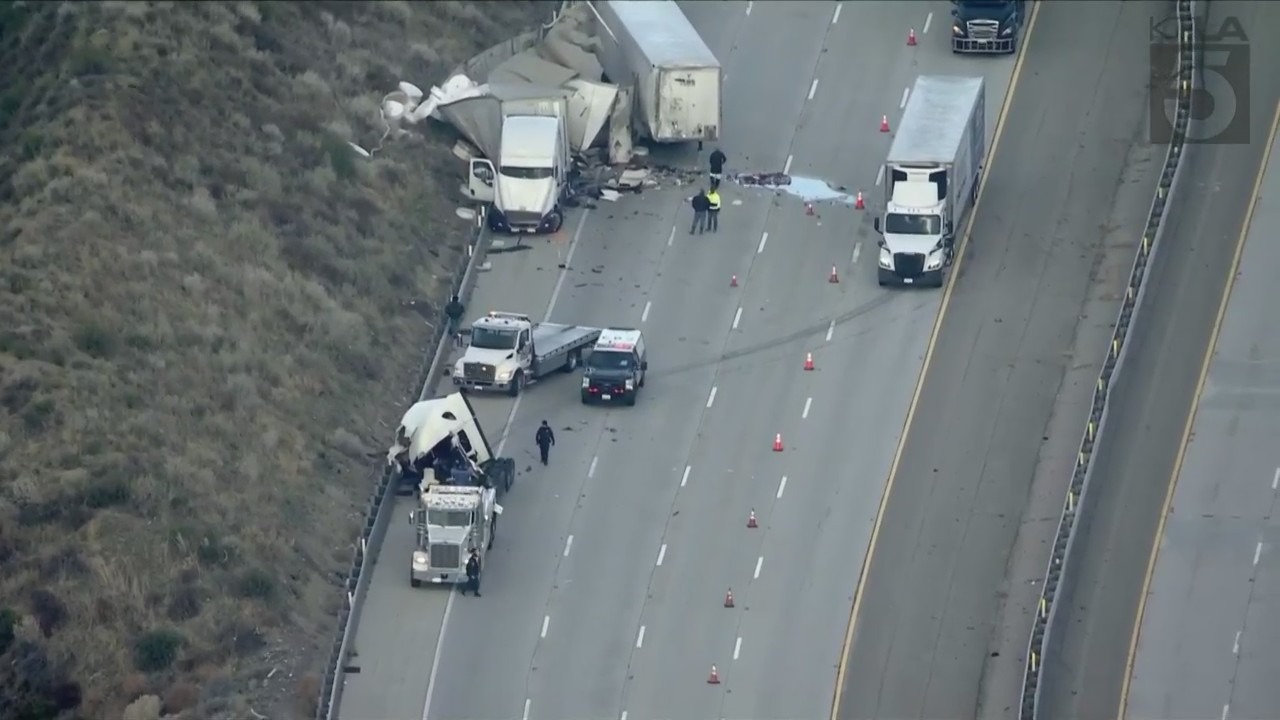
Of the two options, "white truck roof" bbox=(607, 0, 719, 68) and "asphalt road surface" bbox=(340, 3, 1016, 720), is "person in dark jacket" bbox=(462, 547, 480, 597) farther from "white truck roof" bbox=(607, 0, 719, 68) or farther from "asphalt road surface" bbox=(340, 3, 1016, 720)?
"white truck roof" bbox=(607, 0, 719, 68)

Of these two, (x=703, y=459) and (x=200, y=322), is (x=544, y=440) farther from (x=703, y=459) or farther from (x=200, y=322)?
(x=200, y=322)

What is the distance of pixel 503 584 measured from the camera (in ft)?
211

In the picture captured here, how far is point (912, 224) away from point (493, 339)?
11.9 m

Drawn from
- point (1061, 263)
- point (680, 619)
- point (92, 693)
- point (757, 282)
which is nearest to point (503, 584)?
point (680, 619)

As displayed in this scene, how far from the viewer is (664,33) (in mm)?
82375

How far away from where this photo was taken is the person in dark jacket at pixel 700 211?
3066 inches

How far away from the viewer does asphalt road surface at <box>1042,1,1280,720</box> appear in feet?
202

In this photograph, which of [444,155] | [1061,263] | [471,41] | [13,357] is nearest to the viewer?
[13,357]

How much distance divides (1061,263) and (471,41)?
21.9 meters

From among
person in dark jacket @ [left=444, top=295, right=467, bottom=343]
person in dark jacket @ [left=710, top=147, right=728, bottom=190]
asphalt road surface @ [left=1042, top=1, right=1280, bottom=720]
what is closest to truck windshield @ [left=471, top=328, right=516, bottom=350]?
person in dark jacket @ [left=444, top=295, right=467, bottom=343]

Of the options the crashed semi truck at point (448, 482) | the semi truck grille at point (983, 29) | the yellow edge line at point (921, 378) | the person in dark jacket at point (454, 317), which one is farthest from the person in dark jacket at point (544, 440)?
the semi truck grille at point (983, 29)

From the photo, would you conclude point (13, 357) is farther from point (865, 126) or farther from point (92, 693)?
point (865, 126)

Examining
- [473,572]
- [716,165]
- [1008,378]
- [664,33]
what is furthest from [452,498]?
[664,33]

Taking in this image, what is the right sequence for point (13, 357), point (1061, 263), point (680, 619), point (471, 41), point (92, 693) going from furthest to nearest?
point (471, 41) → point (1061, 263) → point (13, 357) → point (680, 619) → point (92, 693)
